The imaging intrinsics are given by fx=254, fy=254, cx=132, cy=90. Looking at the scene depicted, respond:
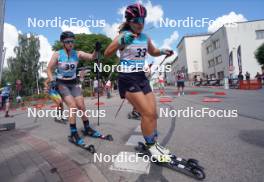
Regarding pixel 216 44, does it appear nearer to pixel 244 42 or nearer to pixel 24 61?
pixel 244 42

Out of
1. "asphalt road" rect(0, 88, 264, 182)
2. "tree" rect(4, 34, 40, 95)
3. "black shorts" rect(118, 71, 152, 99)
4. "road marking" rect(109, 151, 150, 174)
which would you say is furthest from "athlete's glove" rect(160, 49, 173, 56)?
"tree" rect(4, 34, 40, 95)

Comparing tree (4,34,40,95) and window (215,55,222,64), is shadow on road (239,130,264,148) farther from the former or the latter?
tree (4,34,40,95)

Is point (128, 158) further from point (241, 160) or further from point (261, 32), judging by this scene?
point (261, 32)

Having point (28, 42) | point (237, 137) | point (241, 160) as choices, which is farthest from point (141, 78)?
point (28, 42)

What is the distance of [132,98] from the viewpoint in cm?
362

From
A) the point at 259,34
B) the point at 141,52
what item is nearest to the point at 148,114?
the point at 141,52

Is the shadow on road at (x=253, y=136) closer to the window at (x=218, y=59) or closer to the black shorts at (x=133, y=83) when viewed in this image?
the black shorts at (x=133, y=83)

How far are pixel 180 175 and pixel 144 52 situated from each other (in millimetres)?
1811

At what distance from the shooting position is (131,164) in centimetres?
356

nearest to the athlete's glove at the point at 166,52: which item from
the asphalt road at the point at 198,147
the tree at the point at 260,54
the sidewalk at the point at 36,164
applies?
the asphalt road at the point at 198,147

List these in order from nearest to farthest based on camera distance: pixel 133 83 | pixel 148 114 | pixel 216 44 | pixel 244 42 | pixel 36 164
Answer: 1. pixel 148 114
2. pixel 133 83
3. pixel 36 164
4. pixel 244 42
5. pixel 216 44

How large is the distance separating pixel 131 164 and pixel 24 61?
64.1m

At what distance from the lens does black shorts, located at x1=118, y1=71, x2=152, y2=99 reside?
362 cm

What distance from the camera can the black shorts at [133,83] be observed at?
362cm
